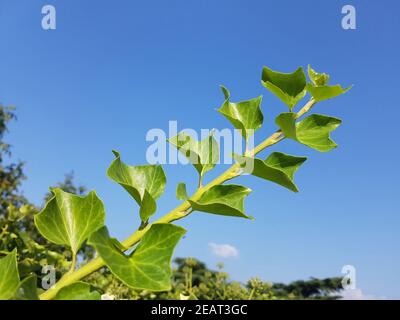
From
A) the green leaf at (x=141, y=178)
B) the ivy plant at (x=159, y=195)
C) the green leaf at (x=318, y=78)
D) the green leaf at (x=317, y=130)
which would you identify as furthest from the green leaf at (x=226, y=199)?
the green leaf at (x=318, y=78)

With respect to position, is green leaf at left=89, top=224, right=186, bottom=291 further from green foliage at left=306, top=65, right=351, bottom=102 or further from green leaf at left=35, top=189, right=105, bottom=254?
green foliage at left=306, top=65, right=351, bottom=102

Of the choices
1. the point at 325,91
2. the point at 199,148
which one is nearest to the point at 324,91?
the point at 325,91

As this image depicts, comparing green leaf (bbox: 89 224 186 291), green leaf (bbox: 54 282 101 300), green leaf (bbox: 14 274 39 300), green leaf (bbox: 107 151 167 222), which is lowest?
green leaf (bbox: 54 282 101 300)

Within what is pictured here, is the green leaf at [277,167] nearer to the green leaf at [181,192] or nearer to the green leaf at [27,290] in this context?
the green leaf at [181,192]

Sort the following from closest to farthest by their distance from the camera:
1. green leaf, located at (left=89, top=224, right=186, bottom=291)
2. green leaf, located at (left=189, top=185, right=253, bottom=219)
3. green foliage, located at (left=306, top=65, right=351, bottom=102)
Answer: green leaf, located at (left=89, top=224, right=186, bottom=291) < green leaf, located at (left=189, top=185, right=253, bottom=219) < green foliage, located at (left=306, top=65, right=351, bottom=102)

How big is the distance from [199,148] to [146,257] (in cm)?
36

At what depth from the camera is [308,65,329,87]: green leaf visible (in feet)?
3.23

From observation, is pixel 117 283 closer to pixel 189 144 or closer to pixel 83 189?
pixel 189 144

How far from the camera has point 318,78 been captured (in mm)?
995

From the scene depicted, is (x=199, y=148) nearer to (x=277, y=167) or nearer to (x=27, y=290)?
(x=277, y=167)

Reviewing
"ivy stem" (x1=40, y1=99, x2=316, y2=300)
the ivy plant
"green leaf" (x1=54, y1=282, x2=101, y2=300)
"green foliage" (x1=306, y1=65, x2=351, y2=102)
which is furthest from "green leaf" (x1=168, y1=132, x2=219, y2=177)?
"green leaf" (x1=54, y1=282, x2=101, y2=300)

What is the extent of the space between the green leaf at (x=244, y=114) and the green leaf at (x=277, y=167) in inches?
3.1

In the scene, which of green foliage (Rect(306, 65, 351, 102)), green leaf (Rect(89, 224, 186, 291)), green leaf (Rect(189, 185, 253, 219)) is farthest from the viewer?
green foliage (Rect(306, 65, 351, 102))

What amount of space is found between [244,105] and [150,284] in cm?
49
